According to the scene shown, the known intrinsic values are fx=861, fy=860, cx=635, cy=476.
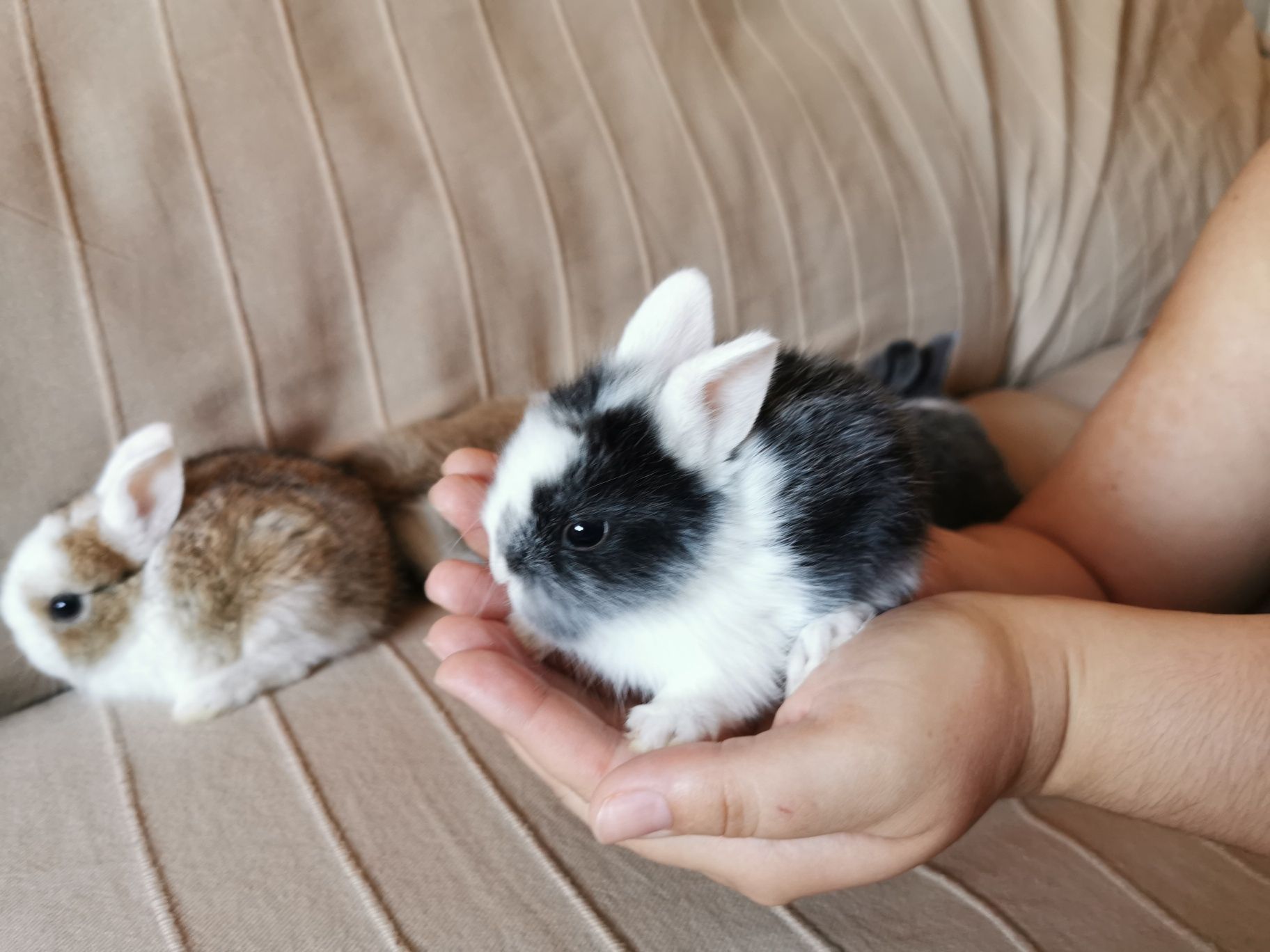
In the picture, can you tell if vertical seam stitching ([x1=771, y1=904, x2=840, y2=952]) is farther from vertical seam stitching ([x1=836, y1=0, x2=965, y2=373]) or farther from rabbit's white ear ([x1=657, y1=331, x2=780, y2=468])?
vertical seam stitching ([x1=836, y1=0, x2=965, y2=373])

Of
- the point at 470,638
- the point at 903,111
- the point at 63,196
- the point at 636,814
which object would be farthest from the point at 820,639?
the point at 903,111

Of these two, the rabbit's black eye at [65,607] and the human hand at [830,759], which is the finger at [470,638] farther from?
the rabbit's black eye at [65,607]

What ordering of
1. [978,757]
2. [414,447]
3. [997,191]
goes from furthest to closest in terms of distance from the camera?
[997,191] → [414,447] → [978,757]

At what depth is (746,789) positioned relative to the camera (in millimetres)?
585

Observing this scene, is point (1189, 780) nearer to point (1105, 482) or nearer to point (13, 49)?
point (1105, 482)

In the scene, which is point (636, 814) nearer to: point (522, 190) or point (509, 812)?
point (509, 812)

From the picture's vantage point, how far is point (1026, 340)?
6.00 feet

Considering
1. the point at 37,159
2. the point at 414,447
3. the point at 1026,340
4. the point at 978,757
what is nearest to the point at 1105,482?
the point at 978,757

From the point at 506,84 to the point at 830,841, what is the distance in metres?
1.14

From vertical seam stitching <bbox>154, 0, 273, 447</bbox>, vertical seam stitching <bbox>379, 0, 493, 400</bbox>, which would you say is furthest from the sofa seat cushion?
vertical seam stitching <bbox>379, 0, 493, 400</bbox>

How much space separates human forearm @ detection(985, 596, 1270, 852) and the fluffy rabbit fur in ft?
0.45

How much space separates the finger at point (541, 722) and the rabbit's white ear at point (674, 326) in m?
0.31

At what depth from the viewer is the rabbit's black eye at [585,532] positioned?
2.36ft

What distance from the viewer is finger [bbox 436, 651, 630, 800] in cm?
70
